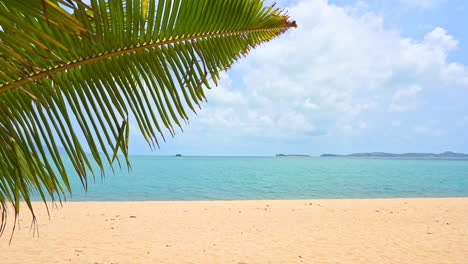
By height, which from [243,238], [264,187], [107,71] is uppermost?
[107,71]

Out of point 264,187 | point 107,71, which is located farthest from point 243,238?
point 264,187

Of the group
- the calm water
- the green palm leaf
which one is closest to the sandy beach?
the calm water

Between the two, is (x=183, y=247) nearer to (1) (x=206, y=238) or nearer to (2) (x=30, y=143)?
(1) (x=206, y=238)

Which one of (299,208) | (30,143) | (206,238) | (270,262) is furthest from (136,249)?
(299,208)

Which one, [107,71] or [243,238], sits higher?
[107,71]

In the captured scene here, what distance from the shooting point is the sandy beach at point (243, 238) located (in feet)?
22.5

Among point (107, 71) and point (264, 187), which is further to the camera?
point (264, 187)

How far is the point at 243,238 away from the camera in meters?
8.38

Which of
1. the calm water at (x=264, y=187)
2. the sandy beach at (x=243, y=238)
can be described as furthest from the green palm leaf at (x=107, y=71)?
the sandy beach at (x=243, y=238)

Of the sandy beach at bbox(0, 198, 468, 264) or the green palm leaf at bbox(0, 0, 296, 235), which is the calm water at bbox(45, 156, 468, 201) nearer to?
the green palm leaf at bbox(0, 0, 296, 235)

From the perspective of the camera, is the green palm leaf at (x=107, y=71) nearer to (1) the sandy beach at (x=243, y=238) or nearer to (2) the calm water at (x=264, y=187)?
(2) the calm water at (x=264, y=187)

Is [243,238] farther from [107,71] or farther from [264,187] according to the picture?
[264,187]

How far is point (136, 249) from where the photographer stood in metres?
7.42

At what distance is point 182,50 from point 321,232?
28.8ft
